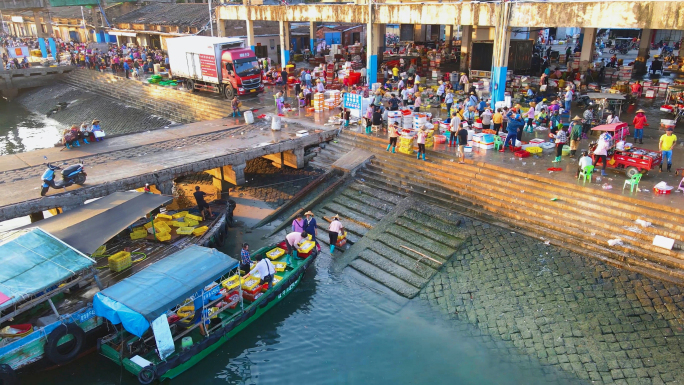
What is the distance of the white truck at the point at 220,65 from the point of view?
26.1 meters

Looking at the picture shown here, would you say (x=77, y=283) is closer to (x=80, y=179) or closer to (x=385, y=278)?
(x=80, y=179)

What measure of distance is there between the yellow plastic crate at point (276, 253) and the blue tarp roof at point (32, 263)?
4.62m

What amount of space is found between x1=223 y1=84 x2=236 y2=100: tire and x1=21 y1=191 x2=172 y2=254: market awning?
13.6 m

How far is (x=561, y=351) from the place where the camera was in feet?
33.9

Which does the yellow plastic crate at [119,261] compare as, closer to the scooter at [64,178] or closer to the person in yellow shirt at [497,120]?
the scooter at [64,178]

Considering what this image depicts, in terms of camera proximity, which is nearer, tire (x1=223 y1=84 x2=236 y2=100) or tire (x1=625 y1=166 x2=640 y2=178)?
tire (x1=625 y1=166 x2=640 y2=178)

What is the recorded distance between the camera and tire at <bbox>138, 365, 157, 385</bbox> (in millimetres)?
9586

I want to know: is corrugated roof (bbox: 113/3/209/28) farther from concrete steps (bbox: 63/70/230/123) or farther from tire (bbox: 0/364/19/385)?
tire (bbox: 0/364/19/385)

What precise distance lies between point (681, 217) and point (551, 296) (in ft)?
12.9

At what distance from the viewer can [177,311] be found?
11.0 m

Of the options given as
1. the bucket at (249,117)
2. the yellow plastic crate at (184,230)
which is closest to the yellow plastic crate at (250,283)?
the yellow plastic crate at (184,230)

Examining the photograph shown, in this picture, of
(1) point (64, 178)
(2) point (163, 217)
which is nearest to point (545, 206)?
(2) point (163, 217)

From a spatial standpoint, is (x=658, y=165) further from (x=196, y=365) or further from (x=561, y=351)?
(x=196, y=365)

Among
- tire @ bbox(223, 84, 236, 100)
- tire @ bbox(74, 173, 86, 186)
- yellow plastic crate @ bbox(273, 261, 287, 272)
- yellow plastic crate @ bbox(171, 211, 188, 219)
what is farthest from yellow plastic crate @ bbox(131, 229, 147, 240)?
tire @ bbox(223, 84, 236, 100)
